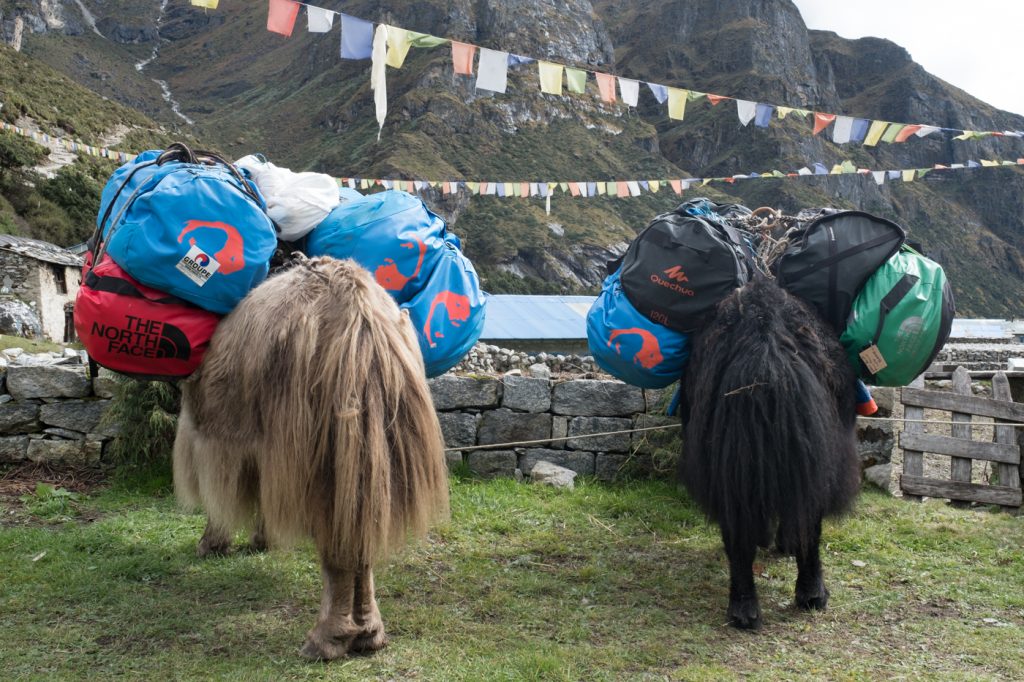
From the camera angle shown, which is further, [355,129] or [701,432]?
[355,129]

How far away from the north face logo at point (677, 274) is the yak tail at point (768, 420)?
0.20 m

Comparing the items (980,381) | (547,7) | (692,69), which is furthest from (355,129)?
(980,381)

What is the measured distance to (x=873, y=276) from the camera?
316cm

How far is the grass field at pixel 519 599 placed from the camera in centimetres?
261

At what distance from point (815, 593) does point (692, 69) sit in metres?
92.3

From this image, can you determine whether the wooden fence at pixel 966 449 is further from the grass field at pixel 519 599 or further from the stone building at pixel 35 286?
the stone building at pixel 35 286

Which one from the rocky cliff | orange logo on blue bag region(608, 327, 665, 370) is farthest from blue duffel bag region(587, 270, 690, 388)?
the rocky cliff

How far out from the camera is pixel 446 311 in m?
3.22

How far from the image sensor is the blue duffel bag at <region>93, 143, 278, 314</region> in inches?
104

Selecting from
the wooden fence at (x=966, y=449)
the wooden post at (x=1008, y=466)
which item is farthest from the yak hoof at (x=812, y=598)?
the wooden post at (x=1008, y=466)

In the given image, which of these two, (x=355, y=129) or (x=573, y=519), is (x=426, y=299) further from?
(x=355, y=129)

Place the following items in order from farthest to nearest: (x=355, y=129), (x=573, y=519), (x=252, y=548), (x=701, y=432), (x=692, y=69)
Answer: (x=692, y=69) → (x=355, y=129) → (x=573, y=519) → (x=252, y=548) → (x=701, y=432)

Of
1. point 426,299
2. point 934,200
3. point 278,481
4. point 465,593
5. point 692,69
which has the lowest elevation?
point 465,593

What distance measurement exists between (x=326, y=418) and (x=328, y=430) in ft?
0.12
